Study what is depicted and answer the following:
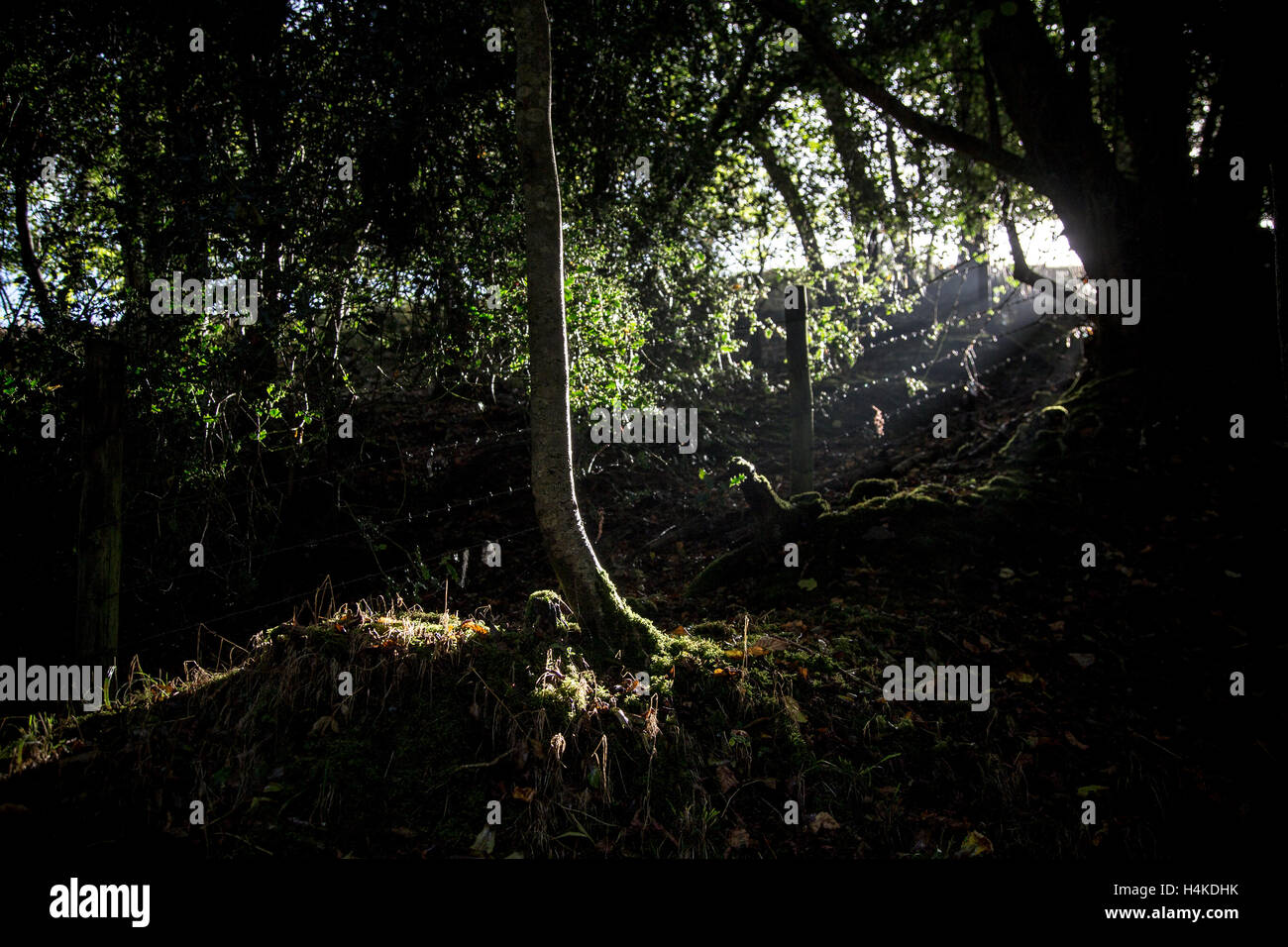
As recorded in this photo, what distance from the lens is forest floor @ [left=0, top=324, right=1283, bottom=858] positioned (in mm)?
2836

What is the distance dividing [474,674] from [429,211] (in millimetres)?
4344

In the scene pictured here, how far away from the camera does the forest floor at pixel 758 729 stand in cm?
284

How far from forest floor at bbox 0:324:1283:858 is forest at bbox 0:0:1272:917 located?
23 millimetres

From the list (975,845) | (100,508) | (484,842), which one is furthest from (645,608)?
(100,508)

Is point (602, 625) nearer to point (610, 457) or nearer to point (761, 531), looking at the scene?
point (761, 531)

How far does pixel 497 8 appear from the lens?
6426 millimetres

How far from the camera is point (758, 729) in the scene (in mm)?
3471

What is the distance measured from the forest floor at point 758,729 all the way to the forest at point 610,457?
0.08 feet

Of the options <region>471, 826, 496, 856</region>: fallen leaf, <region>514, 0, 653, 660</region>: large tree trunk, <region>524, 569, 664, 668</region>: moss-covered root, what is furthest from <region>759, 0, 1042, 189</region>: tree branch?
<region>471, 826, 496, 856</region>: fallen leaf

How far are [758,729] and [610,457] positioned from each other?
5.56 m

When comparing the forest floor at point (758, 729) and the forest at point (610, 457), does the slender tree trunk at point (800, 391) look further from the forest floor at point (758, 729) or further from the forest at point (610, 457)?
the forest floor at point (758, 729)

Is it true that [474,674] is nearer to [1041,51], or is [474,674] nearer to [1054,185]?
[1054,185]

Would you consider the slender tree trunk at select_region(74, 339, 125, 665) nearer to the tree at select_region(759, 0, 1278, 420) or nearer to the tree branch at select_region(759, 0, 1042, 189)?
the tree branch at select_region(759, 0, 1042, 189)

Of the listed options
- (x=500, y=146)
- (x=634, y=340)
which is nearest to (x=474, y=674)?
(x=634, y=340)
